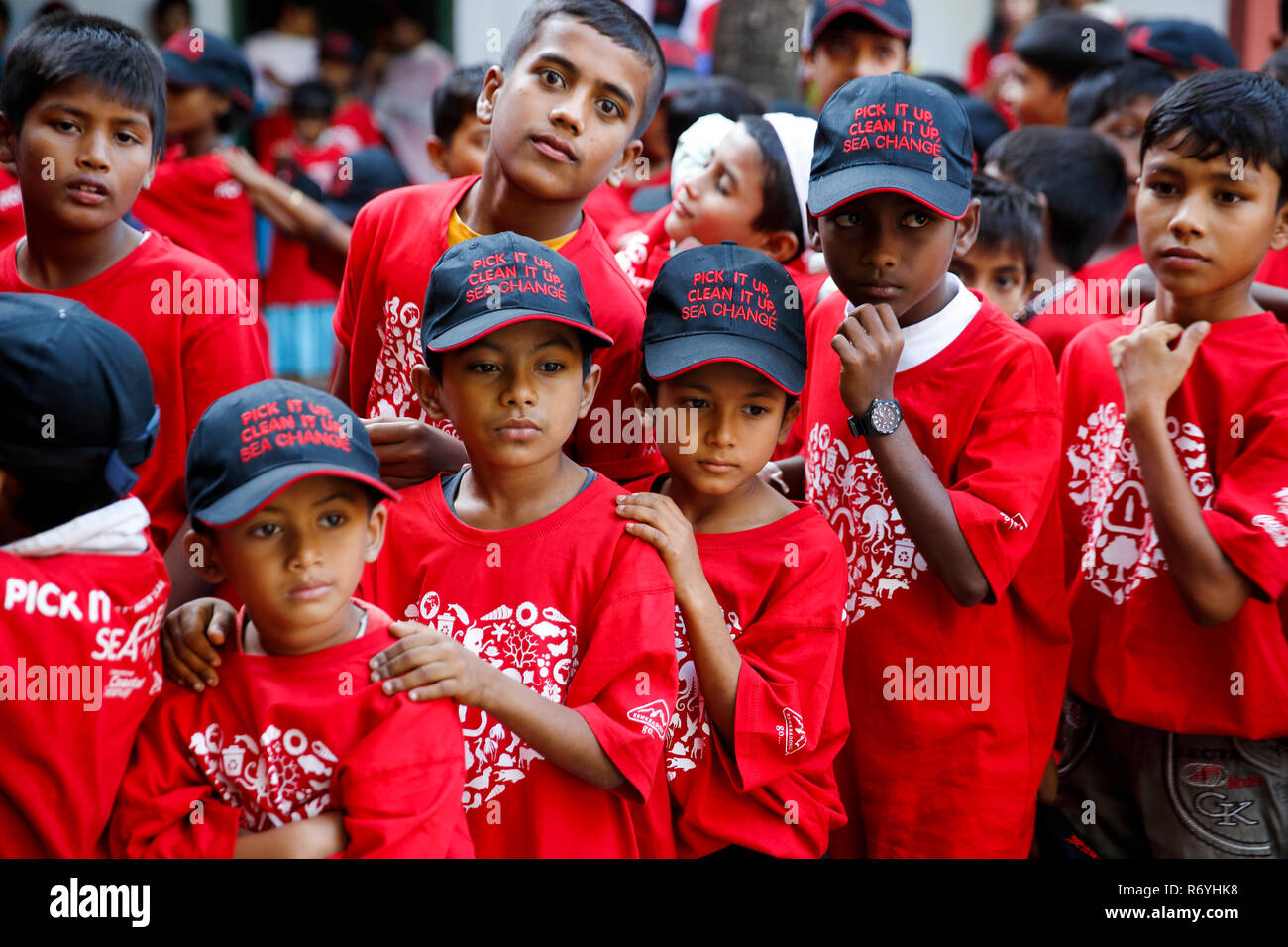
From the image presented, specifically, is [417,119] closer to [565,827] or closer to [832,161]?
[832,161]

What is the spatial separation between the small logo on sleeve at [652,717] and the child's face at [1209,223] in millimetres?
1400

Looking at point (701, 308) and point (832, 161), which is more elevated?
point (832, 161)

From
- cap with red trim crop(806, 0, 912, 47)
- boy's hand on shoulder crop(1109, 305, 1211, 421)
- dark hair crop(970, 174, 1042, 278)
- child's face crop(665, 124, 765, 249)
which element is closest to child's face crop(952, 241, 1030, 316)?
dark hair crop(970, 174, 1042, 278)

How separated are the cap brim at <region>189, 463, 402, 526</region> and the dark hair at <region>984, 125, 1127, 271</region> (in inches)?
109

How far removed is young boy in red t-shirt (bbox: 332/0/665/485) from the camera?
2.50 m

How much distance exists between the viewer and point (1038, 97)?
17.9 feet

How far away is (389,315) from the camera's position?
257 cm

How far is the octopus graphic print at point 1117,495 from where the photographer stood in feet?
8.28

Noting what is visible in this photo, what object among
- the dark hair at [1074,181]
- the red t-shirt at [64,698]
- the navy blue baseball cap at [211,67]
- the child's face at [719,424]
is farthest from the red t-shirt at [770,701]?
the navy blue baseball cap at [211,67]

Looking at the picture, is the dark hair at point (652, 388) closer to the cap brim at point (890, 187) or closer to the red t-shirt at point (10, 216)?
the cap brim at point (890, 187)

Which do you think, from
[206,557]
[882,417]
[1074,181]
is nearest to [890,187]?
[882,417]

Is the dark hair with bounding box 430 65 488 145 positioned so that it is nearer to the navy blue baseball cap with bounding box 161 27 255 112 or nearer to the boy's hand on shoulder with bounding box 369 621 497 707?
the navy blue baseball cap with bounding box 161 27 255 112
